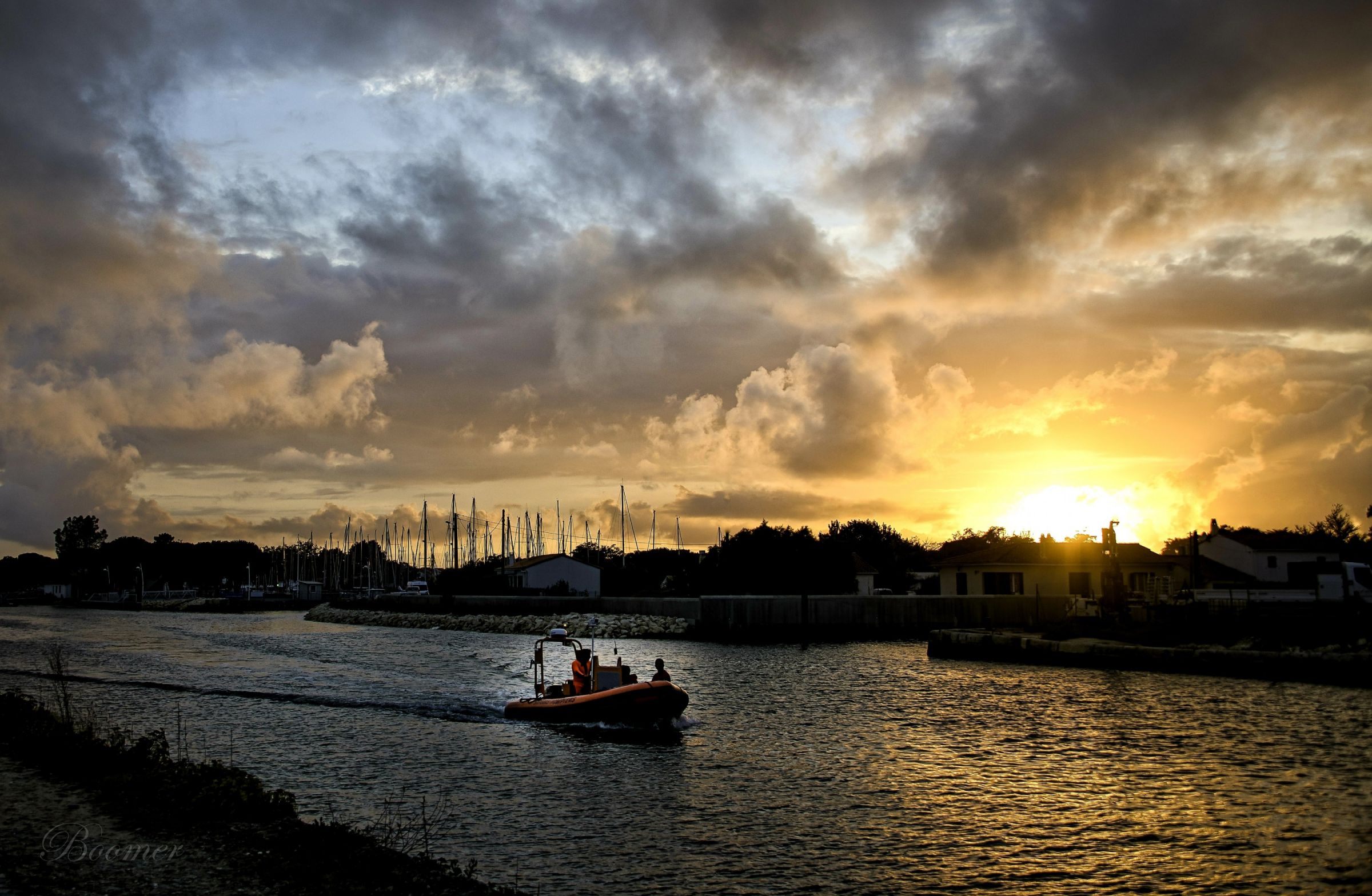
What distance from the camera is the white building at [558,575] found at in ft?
388

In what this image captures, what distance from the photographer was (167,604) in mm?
174500

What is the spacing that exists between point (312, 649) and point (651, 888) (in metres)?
58.3

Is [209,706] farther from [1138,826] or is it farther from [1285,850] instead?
[1285,850]

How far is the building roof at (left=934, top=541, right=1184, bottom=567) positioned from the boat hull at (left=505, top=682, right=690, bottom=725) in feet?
169

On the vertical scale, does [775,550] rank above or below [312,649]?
above

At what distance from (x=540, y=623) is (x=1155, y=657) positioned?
5163 centimetres

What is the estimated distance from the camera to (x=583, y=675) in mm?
33531

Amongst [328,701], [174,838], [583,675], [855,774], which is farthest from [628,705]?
[174,838]

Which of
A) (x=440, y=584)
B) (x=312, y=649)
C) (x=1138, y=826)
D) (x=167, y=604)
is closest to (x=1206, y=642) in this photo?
(x=1138, y=826)

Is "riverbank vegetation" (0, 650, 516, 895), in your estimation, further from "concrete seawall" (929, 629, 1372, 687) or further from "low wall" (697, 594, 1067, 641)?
"low wall" (697, 594, 1067, 641)

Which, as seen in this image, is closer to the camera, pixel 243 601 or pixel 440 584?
pixel 440 584

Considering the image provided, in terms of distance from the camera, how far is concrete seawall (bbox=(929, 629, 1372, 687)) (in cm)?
4044

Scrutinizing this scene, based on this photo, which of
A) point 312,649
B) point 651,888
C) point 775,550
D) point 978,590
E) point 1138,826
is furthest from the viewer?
point 775,550

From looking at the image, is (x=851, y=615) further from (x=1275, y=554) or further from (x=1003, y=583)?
(x=1275, y=554)
